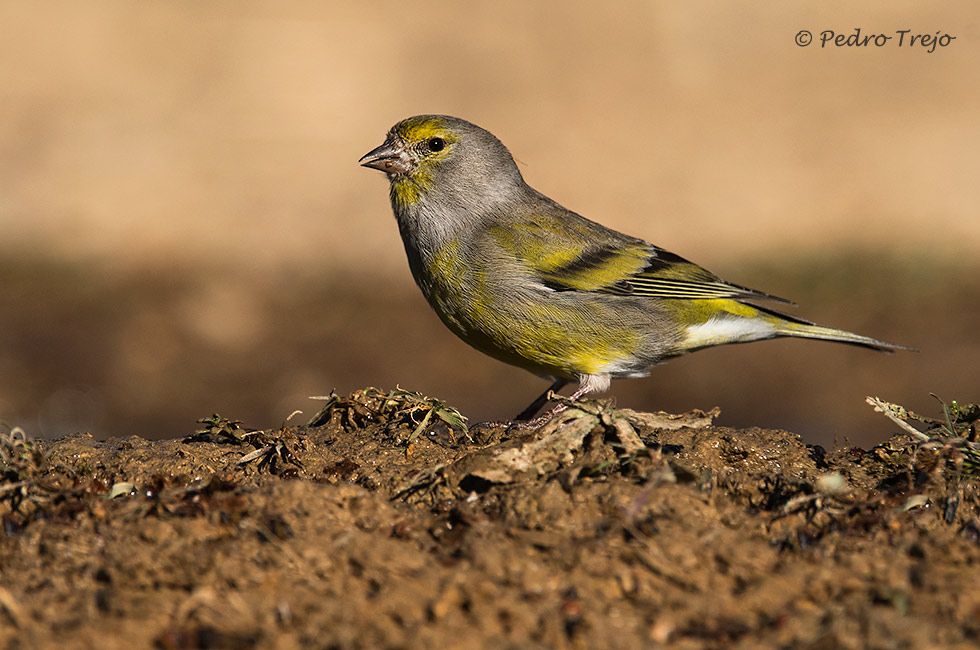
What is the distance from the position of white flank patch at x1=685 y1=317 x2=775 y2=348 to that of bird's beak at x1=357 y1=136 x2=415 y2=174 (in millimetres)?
1958

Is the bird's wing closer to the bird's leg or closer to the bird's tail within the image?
the bird's tail

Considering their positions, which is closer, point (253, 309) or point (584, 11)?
point (253, 309)

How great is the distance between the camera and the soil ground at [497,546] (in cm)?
280

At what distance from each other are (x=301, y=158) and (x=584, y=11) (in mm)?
6930

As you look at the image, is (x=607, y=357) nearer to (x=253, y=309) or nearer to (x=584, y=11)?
(x=253, y=309)

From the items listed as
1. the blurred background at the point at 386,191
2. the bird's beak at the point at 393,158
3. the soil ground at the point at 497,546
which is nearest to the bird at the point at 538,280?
the bird's beak at the point at 393,158

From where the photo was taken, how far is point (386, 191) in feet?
52.5

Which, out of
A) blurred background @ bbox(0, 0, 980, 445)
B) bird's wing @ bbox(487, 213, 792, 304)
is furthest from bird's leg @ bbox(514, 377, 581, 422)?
blurred background @ bbox(0, 0, 980, 445)

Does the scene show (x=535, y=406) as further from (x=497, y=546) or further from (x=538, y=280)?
(x=497, y=546)

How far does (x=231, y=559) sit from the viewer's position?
3129 millimetres

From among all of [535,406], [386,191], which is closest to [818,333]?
[535,406]

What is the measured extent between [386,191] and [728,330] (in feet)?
32.6

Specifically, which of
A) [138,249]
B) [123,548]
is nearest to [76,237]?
[138,249]

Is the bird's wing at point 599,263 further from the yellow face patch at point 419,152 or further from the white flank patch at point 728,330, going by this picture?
the yellow face patch at point 419,152
